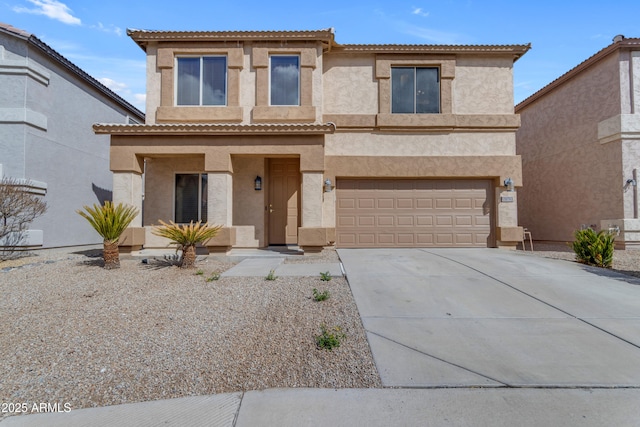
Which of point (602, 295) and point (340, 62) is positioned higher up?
point (340, 62)

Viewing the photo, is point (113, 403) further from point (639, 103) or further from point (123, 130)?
point (639, 103)

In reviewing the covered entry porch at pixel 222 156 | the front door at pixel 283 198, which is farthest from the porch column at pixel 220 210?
the front door at pixel 283 198

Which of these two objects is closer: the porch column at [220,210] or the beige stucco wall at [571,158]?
the porch column at [220,210]

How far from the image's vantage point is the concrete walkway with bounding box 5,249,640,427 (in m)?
2.86

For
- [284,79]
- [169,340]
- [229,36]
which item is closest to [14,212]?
[229,36]

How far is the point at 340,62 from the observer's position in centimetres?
1177

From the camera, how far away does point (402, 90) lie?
11.8m

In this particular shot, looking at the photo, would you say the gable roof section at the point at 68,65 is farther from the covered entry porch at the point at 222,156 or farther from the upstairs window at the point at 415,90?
the upstairs window at the point at 415,90

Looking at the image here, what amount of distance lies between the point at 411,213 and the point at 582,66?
869 cm

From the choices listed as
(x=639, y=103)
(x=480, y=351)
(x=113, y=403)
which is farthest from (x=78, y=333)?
(x=639, y=103)

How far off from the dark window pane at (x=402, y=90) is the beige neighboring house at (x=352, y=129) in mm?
34

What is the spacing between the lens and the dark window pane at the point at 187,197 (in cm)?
1139

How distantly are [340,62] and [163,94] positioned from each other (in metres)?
5.90

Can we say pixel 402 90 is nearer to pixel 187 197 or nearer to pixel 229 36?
pixel 229 36
